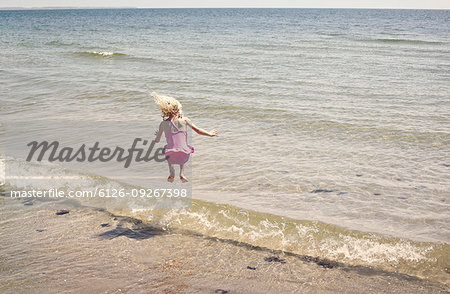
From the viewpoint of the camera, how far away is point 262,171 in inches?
247

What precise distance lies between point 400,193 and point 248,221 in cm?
222

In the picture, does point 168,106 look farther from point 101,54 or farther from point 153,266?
point 101,54

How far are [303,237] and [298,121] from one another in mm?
4577

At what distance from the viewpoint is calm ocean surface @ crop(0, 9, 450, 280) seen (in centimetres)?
502

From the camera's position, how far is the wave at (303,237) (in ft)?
13.4

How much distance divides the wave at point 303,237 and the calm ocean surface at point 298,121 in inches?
1.0

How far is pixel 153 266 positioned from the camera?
390cm

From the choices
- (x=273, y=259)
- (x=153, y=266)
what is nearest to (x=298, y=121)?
(x=273, y=259)

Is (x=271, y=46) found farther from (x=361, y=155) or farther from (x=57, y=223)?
(x=57, y=223)

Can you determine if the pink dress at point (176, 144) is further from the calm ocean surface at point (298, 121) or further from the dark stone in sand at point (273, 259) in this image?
the dark stone in sand at point (273, 259)

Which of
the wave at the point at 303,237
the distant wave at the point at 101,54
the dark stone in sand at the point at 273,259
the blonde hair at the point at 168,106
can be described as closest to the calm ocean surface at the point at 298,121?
the wave at the point at 303,237

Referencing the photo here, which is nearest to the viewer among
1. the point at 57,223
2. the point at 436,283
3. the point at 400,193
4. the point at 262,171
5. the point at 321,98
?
the point at 436,283

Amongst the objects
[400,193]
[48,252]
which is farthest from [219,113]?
[48,252]

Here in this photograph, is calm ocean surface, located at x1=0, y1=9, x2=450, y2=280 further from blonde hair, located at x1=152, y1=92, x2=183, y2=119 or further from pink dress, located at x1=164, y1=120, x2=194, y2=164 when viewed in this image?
blonde hair, located at x1=152, y1=92, x2=183, y2=119
